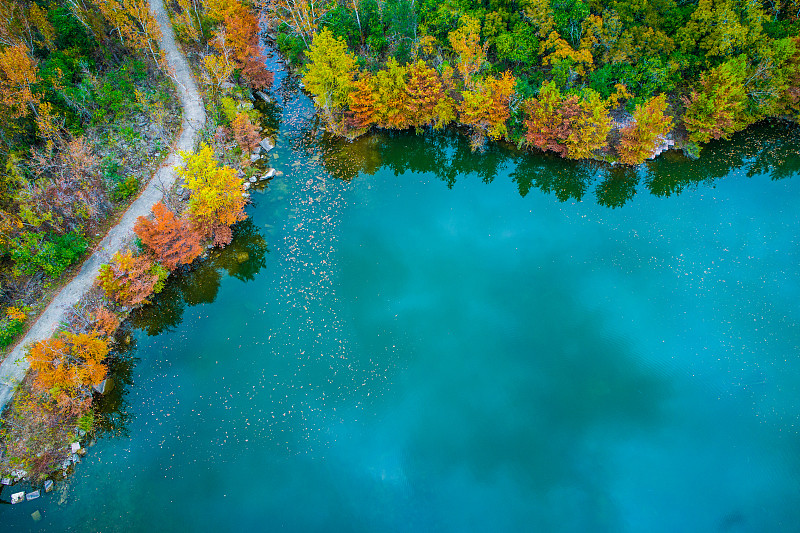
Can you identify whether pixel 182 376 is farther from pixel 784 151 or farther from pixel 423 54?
pixel 784 151

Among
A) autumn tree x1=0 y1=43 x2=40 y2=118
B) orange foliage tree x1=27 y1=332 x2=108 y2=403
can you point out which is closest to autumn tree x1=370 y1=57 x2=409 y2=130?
autumn tree x1=0 y1=43 x2=40 y2=118

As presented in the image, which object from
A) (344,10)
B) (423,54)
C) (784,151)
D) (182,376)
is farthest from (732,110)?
(182,376)

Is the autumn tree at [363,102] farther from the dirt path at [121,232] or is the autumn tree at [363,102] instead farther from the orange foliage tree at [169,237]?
the orange foliage tree at [169,237]

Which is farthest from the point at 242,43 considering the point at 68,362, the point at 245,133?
the point at 68,362

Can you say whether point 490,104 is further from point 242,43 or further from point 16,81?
point 16,81

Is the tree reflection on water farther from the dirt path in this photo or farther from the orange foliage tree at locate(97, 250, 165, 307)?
the orange foliage tree at locate(97, 250, 165, 307)
